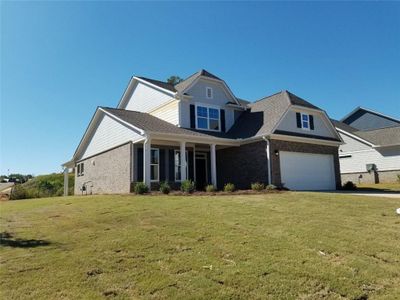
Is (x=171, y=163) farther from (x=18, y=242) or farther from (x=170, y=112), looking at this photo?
(x=18, y=242)

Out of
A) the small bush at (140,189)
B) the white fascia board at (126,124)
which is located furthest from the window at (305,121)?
the small bush at (140,189)

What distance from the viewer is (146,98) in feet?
77.9

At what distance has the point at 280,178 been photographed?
755 inches

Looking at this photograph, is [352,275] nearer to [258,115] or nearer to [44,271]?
[44,271]

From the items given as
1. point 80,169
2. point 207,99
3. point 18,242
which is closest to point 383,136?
point 207,99

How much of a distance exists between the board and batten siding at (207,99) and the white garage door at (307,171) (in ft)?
15.7

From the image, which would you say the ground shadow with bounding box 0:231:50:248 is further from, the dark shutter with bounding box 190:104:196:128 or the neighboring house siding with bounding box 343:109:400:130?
the neighboring house siding with bounding box 343:109:400:130

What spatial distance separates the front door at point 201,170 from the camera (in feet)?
71.3

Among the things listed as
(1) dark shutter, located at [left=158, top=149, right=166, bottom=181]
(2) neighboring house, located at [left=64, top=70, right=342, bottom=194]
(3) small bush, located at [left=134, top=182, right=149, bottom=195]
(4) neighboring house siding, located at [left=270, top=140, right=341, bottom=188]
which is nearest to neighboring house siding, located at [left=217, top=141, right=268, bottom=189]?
(2) neighboring house, located at [left=64, top=70, right=342, bottom=194]

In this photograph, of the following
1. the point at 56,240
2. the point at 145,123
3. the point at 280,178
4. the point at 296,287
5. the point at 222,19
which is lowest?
the point at 296,287

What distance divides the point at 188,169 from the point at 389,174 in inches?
753

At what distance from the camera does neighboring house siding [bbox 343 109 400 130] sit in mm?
38469

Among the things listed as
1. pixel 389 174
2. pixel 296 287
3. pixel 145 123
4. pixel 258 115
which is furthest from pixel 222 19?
pixel 389 174

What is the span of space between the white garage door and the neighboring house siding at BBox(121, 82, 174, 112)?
8.12 m
